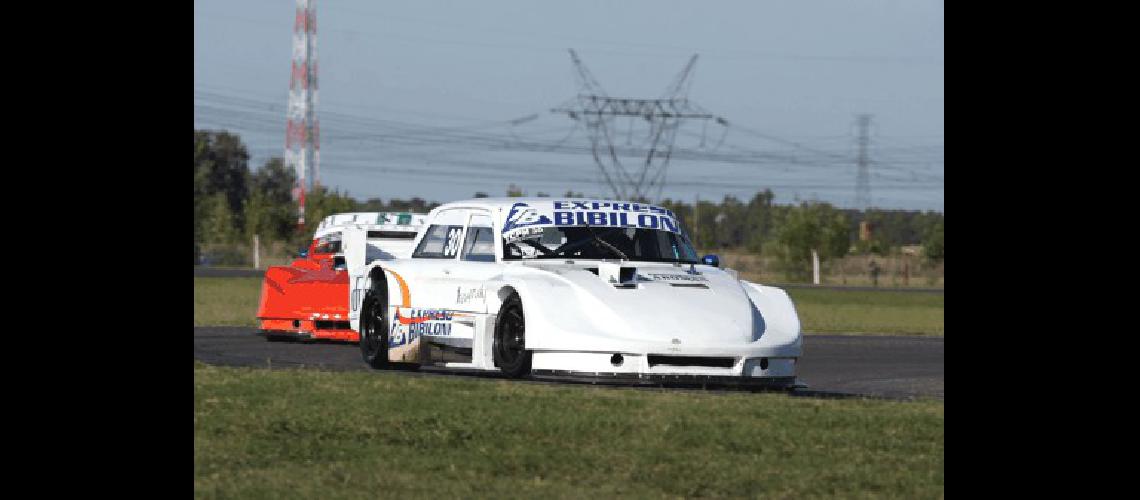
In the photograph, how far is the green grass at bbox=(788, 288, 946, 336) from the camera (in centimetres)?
3089

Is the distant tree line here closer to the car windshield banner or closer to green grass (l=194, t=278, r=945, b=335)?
green grass (l=194, t=278, r=945, b=335)

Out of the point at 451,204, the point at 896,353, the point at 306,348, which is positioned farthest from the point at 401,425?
the point at 896,353

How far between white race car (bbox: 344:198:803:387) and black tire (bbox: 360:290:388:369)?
0.02 meters

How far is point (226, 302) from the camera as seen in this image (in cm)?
3716

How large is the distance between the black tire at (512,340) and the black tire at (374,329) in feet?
6.73

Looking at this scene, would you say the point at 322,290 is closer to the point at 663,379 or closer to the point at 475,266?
the point at 475,266

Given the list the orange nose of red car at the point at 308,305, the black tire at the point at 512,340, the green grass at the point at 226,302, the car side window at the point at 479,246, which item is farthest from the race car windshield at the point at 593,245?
the green grass at the point at 226,302

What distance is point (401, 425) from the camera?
34.5 ft

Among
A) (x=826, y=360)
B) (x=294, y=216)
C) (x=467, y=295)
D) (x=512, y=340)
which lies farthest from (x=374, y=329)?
(x=294, y=216)

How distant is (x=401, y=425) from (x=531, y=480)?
200cm

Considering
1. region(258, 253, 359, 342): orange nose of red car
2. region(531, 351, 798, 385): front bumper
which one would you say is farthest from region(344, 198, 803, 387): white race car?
region(258, 253, 359, 342): orange nose of red car

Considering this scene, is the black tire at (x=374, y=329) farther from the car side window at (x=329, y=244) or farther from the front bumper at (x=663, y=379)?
the car side window at (x=329, y=244)
